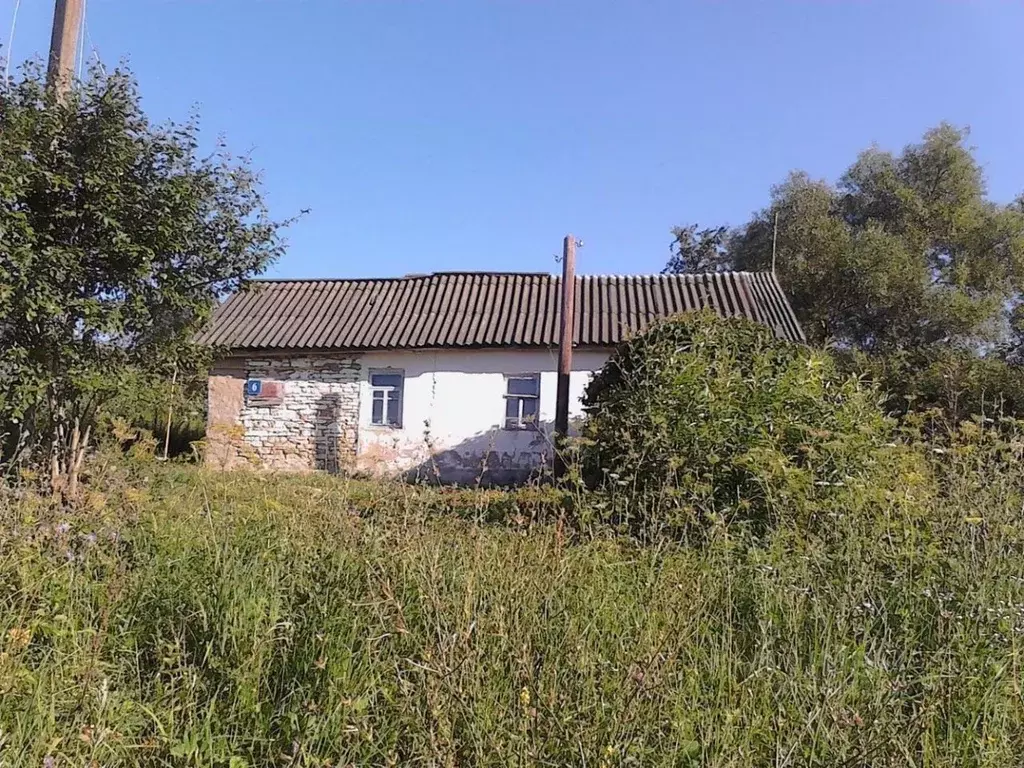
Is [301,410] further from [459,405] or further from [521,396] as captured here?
[521,396]

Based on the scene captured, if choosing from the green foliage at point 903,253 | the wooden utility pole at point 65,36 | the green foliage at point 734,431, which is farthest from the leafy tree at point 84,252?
the green foliage at point 903,253

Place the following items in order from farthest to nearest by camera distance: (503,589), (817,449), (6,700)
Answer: (817,449), (503,589), (6,700)

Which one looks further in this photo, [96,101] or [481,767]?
[96,101]

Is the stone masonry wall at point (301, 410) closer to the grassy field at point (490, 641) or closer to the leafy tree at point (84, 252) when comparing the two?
the leafy tree at point (84, 252)

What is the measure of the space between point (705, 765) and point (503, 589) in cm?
99

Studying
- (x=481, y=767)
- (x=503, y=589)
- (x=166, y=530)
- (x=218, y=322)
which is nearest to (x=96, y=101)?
(x=166, y=530)

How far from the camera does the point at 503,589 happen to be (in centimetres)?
283

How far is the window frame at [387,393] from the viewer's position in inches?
619

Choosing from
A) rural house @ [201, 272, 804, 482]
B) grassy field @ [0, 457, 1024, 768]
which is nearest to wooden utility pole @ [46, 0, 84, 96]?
grassy field @ [0, 457, 1024, 768]

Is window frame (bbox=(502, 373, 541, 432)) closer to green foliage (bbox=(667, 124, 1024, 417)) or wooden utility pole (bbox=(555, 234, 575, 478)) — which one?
wooden utility pole (bbox=(555, 234, 575, 478))

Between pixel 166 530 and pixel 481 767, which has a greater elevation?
pixel 166 530

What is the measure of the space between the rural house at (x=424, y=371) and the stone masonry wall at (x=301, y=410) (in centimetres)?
2

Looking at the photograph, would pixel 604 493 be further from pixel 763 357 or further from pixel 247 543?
pixel 247 543

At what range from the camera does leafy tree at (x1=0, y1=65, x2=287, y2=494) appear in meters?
5.91
